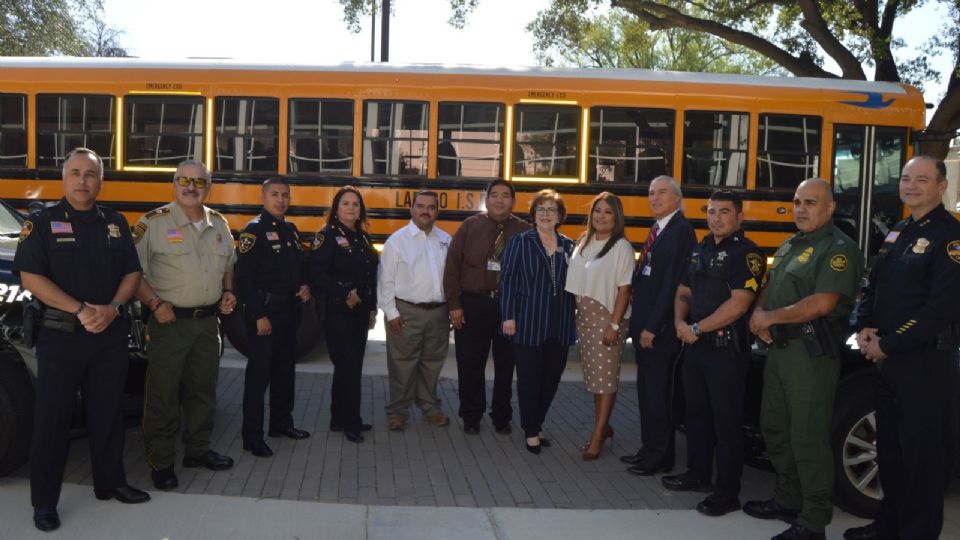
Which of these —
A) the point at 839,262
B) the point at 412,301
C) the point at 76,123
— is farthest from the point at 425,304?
the point at 76,123

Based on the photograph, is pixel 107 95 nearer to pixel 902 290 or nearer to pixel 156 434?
pixel 156 434

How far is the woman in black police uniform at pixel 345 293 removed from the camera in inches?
221

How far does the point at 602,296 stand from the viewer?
207 inches

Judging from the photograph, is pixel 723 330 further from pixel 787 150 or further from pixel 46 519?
pixel 787 150

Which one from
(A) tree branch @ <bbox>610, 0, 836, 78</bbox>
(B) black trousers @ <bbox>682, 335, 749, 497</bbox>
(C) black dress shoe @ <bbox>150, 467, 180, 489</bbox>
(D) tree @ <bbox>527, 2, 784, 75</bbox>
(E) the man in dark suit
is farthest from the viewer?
(D) tree @ <bbox>527, 2, 784, 75</bbox>

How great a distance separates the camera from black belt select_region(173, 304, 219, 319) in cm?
468

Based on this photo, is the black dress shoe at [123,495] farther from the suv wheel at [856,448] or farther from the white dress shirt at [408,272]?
the suv wheel at [856,448]

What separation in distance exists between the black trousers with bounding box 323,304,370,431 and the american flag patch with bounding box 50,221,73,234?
198 cm

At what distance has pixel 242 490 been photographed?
4.60 meters

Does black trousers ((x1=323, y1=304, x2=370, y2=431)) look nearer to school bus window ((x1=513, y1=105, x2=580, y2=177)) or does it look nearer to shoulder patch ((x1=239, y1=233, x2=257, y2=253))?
shoulder patch ((x1=239, y1=233, x2=257, y2=253))

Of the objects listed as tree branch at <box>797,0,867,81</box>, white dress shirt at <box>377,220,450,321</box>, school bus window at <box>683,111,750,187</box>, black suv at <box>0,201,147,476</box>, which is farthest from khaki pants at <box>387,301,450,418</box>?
tree branch at <box>797,0,867,81</box>

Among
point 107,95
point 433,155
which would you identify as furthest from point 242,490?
point 107,95

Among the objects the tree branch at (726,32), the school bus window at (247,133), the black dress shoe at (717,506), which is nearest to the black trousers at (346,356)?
the black dress shoe at (717,506)

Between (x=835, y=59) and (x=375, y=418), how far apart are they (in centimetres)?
1176
